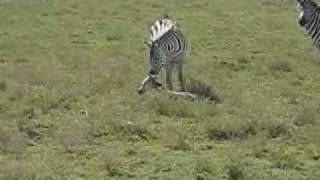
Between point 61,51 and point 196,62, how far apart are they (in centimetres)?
269

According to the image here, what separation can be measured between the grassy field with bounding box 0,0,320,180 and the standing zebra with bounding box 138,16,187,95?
403 millimetres

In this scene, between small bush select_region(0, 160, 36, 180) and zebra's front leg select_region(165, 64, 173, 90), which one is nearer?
small bush select_region(0, 160, 36, 180)

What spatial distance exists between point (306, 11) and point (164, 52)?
2.61 metres

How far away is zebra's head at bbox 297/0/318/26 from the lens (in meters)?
13.2

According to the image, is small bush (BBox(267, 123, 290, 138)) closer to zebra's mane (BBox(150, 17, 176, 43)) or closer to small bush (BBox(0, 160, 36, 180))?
zebra's mane (BBox(150, 17, 176, 43))

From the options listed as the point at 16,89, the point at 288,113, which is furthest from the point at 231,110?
the point at 16,89

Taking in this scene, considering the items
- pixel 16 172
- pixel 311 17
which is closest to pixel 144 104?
pixel 16 172

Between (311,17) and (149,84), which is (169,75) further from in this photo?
(311,17)

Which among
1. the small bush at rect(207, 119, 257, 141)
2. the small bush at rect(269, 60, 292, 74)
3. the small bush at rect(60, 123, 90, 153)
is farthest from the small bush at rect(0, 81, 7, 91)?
the small bush at rect(269, 60, 292, 74)

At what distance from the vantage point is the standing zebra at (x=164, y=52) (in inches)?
480

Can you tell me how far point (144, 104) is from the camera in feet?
37.0

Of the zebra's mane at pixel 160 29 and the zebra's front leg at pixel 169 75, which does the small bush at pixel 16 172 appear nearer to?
the zebra's front leg at pixel 169 75

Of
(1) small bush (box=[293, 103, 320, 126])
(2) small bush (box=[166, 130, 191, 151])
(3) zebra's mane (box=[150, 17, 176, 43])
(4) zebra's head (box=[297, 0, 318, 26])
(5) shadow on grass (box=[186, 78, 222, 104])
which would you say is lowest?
(2) small bush (box=[166, 130, 191, 151])

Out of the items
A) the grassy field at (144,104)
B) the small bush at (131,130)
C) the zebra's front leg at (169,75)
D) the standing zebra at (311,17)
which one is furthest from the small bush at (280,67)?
the small bush at (131,130)
